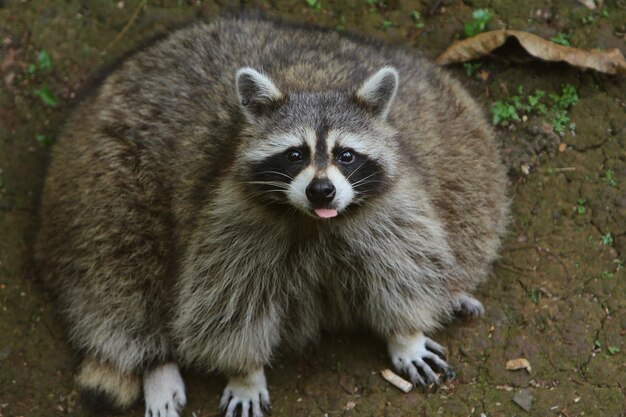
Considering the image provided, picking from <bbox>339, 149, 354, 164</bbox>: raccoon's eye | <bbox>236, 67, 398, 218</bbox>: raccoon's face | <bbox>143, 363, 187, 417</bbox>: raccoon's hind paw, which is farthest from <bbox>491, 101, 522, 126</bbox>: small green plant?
<bbox>143, 363, 187, 417</bbox>: raccoon's hind paw

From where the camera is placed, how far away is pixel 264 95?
3.24 meters

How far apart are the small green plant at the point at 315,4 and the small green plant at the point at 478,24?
0.78 metres

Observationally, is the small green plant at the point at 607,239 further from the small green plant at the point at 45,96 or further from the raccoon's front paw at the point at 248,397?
the small green plant at the point at 45,96

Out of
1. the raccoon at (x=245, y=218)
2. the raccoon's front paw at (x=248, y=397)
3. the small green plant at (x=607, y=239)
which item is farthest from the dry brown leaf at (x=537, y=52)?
the raccoon's front paw at (x=248, y=397)

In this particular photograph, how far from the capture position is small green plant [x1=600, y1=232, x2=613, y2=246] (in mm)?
4023

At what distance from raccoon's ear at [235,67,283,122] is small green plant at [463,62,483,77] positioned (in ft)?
5.22

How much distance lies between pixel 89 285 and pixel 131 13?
5.26ft

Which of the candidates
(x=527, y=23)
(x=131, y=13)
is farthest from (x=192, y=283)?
(x=527, y=23)

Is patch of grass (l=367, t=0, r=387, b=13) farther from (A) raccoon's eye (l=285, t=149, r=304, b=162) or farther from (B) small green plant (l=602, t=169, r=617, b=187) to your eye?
(A) raccoon's eye (l=285, t=149, r=304, b=162)

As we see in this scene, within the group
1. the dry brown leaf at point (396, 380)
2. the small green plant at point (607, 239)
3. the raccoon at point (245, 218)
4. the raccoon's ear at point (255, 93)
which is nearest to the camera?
the raccoon's ear at point (255, 93)

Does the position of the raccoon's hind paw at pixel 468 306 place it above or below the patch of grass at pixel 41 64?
below

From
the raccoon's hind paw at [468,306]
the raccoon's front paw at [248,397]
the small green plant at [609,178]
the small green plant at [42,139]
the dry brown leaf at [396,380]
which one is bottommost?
the raccoon's front paw at [248,397]

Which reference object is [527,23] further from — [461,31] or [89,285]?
[89,285]

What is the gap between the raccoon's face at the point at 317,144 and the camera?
3.03 m
